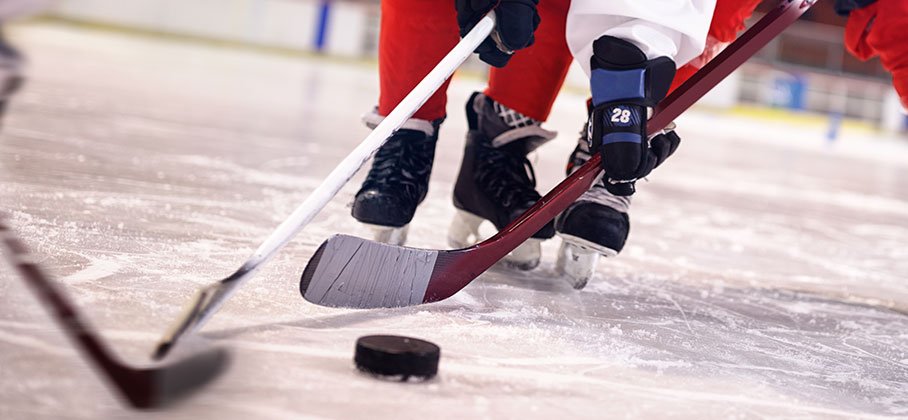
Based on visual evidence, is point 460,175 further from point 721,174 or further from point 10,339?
point 721,174

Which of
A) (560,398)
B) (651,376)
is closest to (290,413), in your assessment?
(560,398)

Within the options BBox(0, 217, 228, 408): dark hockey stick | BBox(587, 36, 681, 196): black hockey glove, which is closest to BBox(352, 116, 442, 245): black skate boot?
BBox(587, 36, 681, 196): black hockey glove

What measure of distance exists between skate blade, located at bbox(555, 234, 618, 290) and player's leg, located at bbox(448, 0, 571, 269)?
0.17 meters

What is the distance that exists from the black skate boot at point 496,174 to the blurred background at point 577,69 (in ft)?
28.7

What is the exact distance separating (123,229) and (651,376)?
2.41 ft

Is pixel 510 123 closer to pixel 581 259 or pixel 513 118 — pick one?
pixel 513 118

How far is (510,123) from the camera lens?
148 cm

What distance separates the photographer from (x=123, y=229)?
124 cm

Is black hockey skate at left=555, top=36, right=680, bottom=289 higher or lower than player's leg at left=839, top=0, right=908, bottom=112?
lower

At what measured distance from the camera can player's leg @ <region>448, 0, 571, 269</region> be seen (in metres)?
1.42

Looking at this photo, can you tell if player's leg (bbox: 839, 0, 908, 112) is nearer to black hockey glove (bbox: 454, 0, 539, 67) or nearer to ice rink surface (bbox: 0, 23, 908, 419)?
ice rink surface (bbox: 0, 23, 908, 419)

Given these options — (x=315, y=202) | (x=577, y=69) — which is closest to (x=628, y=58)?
(x=315, y=202)

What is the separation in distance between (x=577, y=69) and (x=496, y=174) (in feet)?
30.0

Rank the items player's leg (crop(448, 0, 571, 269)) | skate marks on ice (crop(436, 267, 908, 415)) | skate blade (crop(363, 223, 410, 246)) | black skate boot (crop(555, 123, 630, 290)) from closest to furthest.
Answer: skate marks on ice (crop(436, 267, 908, 415)) → black skate boot (crop(555, 123, 630, 290)) → skate blade (crop(363, 223, 410, 246)) → player's leg (crop(448, 0, 571, 269))
